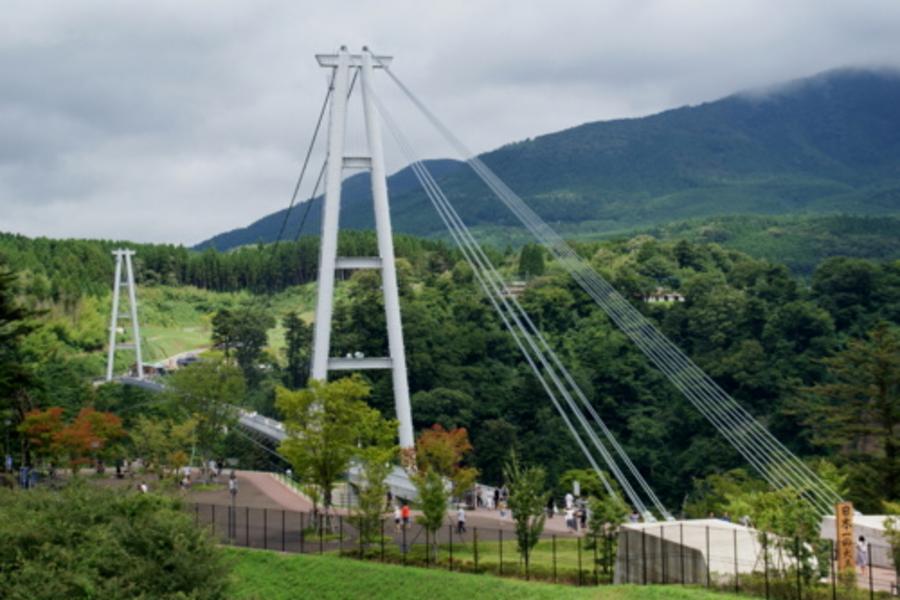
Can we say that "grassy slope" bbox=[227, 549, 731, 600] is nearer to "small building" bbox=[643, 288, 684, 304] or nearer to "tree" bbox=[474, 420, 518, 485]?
"tree" bbox=[474, 420, 518, 485]

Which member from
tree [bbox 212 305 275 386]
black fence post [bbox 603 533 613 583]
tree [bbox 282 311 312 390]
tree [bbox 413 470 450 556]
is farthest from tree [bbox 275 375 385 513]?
tree [bbox 212 305 275 386]

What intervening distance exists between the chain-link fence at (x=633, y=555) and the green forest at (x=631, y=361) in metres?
10.7

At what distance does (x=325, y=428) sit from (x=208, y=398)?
1563cm

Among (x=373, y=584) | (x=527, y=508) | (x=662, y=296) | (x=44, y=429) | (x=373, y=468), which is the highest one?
(x=662, y=296)

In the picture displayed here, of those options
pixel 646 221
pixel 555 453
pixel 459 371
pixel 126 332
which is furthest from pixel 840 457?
pixel 646 221

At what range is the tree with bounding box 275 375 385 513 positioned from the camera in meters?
30.7

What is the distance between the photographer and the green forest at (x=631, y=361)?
42156mm

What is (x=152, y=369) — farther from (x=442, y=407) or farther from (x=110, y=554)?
(x=110, y=554)

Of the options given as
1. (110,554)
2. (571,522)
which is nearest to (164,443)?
(571,522)

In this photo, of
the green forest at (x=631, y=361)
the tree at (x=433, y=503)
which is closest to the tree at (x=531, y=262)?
the green forest at (x=631, y=361)

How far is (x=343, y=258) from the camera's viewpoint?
1398 inches

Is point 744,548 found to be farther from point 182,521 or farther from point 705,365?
point 705,365

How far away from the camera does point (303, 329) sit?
71.6m

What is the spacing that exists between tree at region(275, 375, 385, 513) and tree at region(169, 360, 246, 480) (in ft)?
45.7
